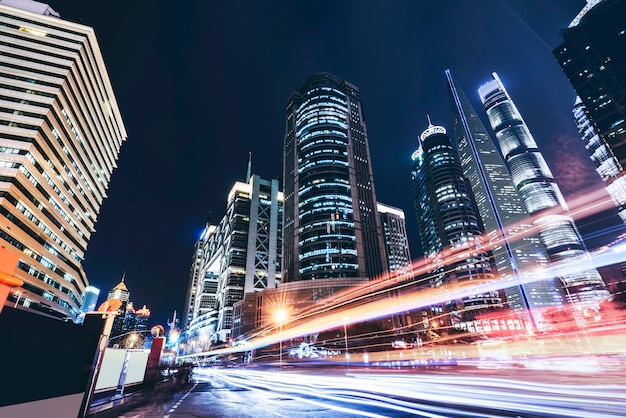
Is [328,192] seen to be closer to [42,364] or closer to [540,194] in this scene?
[42,364]

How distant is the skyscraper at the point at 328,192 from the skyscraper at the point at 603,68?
71.5 meters

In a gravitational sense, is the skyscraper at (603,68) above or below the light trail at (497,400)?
above

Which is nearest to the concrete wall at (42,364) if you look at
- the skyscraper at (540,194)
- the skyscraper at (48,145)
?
the skyscraper at (48,145)

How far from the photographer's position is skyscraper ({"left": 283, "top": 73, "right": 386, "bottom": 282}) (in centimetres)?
9981

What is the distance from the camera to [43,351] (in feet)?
20.5

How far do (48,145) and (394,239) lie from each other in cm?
15425

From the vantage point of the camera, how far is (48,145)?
6750 cm

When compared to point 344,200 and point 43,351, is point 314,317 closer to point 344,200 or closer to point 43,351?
point 344,200

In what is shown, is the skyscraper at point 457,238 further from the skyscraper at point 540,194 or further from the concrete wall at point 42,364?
the concrete wall at point 42,364

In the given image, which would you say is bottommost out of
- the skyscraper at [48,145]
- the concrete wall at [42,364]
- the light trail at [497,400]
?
the light trail at [497,400]

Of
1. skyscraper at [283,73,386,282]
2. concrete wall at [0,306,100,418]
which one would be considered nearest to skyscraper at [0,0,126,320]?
concrete wall at [0,306,100,418]

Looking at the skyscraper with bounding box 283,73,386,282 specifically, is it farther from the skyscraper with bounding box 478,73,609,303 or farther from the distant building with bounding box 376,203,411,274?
the skyscraper with bounding box 478,73,609,303

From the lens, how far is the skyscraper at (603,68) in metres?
84.1

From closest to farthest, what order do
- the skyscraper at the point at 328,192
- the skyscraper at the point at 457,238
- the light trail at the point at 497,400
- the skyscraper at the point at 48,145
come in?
the light trail at the point at 497,400 → the skyscraper at the point at 48,145 → the skyscraper at the point at 328,192 → the skyscraper at the point at 457,238
